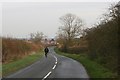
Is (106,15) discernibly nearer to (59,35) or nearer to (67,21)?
(59,35)

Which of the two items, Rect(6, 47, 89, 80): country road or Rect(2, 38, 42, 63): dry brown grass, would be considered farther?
Rect(2, 38, 42, 63): dry brown grass

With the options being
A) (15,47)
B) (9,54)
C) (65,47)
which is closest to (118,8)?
(9,54)

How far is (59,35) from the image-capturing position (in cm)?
10188

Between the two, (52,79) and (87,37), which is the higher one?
(87,37)

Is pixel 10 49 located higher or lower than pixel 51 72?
higher

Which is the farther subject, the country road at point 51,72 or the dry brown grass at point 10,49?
the dry brown grass at point 10,49

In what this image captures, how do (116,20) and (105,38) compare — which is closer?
(116,20)

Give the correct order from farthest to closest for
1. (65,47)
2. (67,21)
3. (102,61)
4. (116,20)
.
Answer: (67,21)
(65,47)
(102,61)
(116,20)

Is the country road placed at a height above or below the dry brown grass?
below

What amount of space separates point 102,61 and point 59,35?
7292 cm

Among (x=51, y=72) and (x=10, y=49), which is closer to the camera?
(x=51, y=72)

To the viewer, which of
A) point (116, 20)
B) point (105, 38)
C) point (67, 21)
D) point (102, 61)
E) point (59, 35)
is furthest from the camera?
point (67, 21)

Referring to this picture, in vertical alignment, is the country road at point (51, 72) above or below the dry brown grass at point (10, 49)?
below

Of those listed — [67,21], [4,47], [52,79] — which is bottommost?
[52,79]
